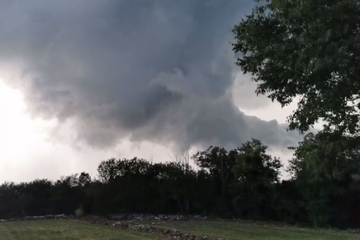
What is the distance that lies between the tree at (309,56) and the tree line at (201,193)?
979 inches

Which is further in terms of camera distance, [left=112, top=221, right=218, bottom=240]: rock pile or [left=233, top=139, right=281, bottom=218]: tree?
[left=233, top=139, right=281, bottom=218]: tree

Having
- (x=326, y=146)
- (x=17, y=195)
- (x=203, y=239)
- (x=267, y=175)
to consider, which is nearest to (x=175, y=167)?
(x=267, y=175)

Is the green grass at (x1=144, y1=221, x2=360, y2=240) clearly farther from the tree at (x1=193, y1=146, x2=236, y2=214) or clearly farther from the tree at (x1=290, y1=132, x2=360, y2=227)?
the tree at (x1=193, y1=146, x2=236, y2=214)

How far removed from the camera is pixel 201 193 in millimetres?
39969

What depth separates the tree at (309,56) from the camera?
9.82 m

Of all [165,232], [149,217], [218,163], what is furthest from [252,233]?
[218,163]

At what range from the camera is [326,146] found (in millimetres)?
12742

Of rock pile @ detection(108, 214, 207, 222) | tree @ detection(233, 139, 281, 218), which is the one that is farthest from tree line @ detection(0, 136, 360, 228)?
rock pile @ detection(108, 214, 207, 222)

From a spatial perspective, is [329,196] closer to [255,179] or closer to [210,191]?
[255,179]

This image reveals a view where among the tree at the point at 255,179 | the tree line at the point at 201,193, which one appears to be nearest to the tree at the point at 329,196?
the tree line at the point at 201,193

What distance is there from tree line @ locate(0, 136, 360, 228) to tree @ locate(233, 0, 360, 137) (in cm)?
2488

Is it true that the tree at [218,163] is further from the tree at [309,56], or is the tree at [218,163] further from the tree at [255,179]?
the tree at [309,56]

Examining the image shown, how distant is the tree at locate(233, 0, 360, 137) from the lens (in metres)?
9.82

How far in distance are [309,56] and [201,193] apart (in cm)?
3110
